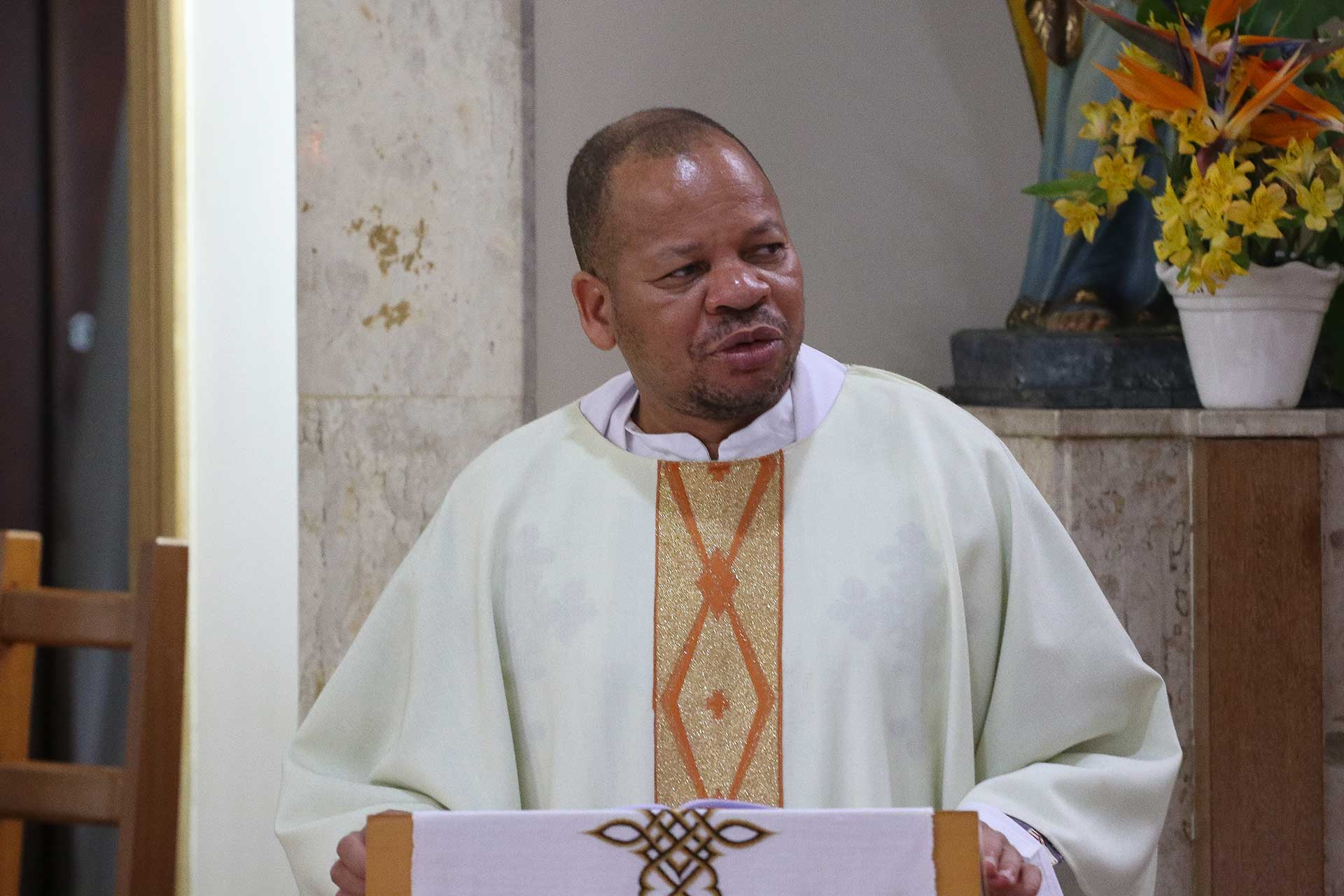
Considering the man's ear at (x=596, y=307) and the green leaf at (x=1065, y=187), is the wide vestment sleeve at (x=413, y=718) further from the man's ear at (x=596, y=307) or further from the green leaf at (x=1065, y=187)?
the green leaf at (x=1065, y=187)

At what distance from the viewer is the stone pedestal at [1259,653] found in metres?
2.50

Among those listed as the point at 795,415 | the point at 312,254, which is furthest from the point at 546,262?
the point at 795,415

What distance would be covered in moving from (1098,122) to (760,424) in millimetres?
1123

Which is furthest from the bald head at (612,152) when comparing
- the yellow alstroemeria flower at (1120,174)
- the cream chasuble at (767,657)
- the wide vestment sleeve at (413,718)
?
the yellow alstroemeria flower at (1120,174)

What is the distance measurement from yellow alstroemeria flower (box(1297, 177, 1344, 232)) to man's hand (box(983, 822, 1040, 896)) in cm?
133

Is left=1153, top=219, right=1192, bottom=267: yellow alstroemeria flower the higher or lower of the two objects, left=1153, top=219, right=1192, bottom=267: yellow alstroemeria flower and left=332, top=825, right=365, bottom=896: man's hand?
the higher

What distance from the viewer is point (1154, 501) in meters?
2.59

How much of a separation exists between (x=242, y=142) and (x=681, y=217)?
2.06m

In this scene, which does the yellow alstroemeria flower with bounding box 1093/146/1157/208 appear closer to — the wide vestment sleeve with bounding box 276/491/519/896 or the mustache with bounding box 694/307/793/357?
the mustache with bounding box 694/307/793/357

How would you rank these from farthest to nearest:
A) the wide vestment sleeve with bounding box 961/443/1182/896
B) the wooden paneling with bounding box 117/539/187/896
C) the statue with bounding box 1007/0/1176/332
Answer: the statue with bounding box 1007/0/1176/332
the wooden paneling with bounding box 117/539/187/896
the wide vestment sleeve with bounding box 961/443/1182/896

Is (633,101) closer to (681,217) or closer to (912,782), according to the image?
(681,217)

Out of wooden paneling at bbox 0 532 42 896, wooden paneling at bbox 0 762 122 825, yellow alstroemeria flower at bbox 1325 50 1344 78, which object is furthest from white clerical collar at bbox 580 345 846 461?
yellow alstroemeria flower at bbox 1325 50 1344 78

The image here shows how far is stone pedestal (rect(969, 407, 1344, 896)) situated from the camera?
2498 mm

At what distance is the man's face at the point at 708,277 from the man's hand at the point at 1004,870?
545 mm
